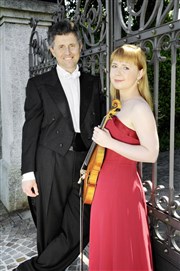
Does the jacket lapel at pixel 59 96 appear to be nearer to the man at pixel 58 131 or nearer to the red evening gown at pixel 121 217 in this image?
the man at pixel 58 131

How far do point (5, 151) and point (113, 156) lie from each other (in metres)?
3.03

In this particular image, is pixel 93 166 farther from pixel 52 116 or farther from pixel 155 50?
pixel 155 50

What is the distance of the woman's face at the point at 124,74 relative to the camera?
2064 mm

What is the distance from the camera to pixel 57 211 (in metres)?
2.96

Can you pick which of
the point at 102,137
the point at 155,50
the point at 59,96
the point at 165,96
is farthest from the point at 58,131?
the point at 165,96

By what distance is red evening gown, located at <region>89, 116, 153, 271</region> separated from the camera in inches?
85.7

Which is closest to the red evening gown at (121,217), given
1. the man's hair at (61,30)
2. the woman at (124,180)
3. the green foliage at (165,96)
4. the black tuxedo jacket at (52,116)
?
the woman at (124,180)

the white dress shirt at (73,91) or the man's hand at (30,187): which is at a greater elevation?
the white dress shirt at (73,91)

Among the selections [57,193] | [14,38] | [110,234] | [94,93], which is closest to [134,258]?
[110,234]

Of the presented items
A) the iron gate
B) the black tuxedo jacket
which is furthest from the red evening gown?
the black tuxedo jacket

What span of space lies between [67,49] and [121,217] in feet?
4.35

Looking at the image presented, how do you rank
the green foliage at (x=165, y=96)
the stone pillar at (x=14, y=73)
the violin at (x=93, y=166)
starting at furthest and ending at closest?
1. the green foliage at (x=165, y=96)
2. the stone pillar at (x=14, y=73)
3. the violin at (x=93, y=166)

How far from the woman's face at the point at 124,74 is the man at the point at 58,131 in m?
0.65

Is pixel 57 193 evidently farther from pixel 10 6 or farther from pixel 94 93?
pixel 10 6
